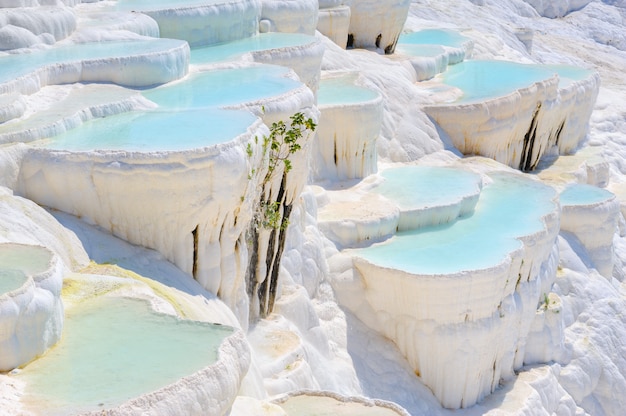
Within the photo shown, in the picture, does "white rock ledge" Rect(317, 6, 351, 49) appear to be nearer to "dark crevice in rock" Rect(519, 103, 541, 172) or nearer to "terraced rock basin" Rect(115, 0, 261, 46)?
"terraced rock basin" Rect(115, 0, 261, 46)

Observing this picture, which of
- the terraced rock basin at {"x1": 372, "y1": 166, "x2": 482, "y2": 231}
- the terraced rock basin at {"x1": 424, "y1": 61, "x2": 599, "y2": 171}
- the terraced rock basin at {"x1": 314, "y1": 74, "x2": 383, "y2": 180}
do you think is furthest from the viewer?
the terraced rock basin at {"x1": 424, "y1": 61, "x2": 599, "y2": 171}

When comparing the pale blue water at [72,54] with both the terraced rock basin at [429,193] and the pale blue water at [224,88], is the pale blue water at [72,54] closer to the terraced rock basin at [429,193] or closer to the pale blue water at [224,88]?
the pale blue water at [224,88]

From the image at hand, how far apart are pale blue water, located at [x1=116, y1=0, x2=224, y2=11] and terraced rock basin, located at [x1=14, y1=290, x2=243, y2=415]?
793 centimetres

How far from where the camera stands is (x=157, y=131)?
930 centimetres

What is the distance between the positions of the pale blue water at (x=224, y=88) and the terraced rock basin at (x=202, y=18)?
6.22 feet

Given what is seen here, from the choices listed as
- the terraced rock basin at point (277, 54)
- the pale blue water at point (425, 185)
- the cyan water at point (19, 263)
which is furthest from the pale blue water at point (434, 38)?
the cyan water at point (19, 263)

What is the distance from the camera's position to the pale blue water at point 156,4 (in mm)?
14258

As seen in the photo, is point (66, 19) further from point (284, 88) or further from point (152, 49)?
point (284, 88)

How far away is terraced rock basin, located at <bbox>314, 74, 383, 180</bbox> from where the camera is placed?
14.4m

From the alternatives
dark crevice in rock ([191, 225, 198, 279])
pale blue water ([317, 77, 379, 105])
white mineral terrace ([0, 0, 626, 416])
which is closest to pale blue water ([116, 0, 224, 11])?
white mineral terrace ([0, 0, 626, 416])

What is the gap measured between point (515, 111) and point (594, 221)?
2.60 metres

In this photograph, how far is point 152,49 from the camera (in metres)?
11.7

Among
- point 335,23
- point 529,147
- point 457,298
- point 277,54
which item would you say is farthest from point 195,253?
point 529,147

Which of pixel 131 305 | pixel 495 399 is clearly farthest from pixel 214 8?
pixel 131 305
